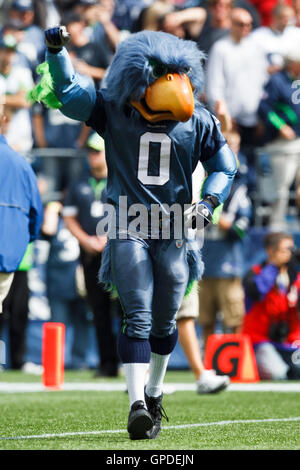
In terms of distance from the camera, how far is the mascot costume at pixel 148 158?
4855mm

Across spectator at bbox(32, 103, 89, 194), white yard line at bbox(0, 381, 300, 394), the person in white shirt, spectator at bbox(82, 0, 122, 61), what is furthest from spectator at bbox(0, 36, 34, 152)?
white yard line at bbox(0, 381, 300, 394)

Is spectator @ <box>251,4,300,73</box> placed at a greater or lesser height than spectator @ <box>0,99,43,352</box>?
greater

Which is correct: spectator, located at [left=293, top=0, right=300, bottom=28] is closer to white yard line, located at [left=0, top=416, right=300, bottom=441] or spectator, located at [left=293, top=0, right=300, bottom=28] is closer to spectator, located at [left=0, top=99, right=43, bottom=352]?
spectator, located at [left=0, top=99, right=43, bottom=352]

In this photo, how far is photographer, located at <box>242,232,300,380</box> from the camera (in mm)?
9289

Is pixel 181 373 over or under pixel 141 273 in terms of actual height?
under

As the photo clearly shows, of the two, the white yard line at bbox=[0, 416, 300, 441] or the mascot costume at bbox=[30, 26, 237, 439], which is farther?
the mascot costume at bbox=[30, 26, 237, 439]

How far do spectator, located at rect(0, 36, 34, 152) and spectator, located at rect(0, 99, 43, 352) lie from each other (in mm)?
5309

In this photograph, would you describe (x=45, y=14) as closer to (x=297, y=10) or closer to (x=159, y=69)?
(x=297, y=10)

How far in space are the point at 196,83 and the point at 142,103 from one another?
387 millimetres

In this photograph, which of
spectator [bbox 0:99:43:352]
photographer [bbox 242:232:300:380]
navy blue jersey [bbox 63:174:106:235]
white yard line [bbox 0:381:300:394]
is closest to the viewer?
spectator [bbox 0:99:43:352]

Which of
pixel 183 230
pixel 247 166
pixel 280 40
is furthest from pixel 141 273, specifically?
pixel 280 40

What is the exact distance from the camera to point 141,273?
487 cm

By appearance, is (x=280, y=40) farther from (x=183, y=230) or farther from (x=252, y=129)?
(x=183, y=230)

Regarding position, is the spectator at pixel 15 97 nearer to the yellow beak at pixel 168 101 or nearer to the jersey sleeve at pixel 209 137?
the jersey sleeve at pixel 209 137
